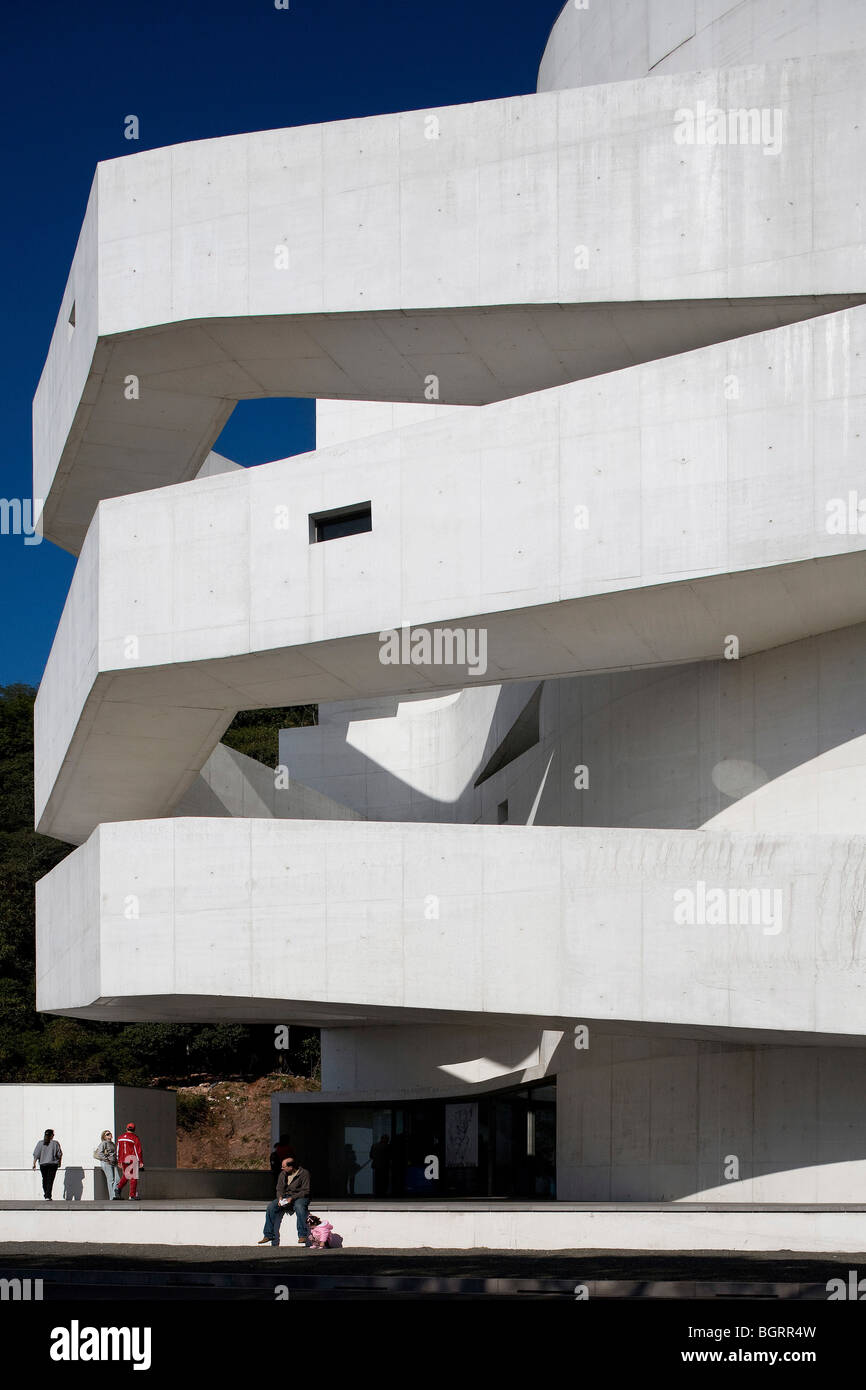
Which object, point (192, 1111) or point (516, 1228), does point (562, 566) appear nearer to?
point (516, 1228)

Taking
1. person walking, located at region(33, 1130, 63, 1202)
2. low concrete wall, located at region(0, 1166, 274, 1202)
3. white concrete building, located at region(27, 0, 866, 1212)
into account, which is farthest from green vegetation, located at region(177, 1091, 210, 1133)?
white concrete building, located at region(27, 0, 866, 1212)

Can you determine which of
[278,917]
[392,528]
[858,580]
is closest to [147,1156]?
[278,917]

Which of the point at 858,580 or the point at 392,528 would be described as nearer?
the point at 858,580

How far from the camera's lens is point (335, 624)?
16.8 metres

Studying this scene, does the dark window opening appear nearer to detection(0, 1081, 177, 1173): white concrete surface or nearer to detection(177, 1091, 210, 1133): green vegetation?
Result: detection(0, 1081, 177, 1173): white concrete surface

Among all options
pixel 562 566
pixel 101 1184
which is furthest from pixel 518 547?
pixel 101 1184

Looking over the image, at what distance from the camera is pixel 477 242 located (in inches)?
672

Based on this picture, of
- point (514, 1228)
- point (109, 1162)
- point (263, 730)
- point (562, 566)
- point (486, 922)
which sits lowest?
point (109, 1162)

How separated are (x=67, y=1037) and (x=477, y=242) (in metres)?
35.2

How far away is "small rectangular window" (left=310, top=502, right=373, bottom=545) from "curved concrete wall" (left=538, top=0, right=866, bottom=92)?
6917mm

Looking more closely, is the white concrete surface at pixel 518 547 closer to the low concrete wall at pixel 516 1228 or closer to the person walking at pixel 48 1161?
the low concrete wall at pixel 516 1228

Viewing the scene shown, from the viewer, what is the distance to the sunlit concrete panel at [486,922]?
48.6 feet
